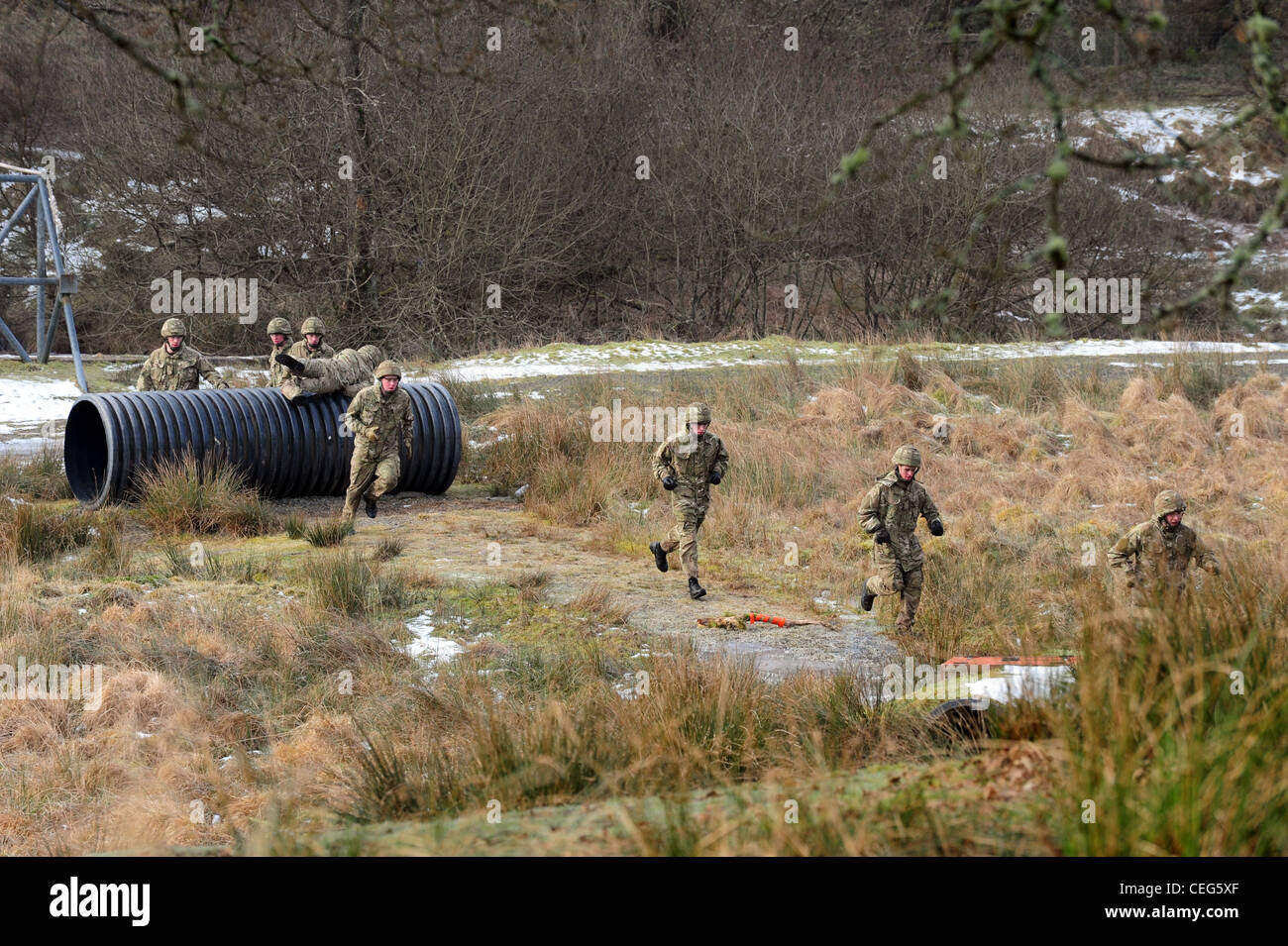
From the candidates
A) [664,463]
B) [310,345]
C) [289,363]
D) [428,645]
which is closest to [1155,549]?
[664,463]

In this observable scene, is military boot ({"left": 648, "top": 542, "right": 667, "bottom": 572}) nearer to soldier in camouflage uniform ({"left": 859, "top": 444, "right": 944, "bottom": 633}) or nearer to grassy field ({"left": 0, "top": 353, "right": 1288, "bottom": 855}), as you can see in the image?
grassy field ({"left": 0, "top": 353, "right": 1288, "bottom": 855})

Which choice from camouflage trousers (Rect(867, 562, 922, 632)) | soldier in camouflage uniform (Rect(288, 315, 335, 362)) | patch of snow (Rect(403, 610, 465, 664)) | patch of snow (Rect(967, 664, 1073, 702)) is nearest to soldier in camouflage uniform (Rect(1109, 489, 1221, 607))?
camouflage trousers (Rect(867, 562, 922, 632))

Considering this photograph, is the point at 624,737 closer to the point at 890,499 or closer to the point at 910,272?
the point at 890,499

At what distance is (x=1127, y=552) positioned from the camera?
8.01 m

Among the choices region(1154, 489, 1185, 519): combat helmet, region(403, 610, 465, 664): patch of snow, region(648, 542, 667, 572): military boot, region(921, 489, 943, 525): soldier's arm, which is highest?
region(1154, 489, 1185, 519): combat helmet

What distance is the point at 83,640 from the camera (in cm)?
795

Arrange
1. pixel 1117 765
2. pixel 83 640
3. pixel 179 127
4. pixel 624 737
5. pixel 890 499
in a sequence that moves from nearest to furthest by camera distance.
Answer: pixel 1117 765 < pixel 624 737 < pixel 83 640 < pixel 890 499 < pixel 179 127

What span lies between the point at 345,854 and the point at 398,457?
28.8 ft

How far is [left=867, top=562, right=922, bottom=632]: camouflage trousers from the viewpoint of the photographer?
28.6ft

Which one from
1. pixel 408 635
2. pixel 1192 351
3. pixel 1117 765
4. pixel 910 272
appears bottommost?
pixel 408 635

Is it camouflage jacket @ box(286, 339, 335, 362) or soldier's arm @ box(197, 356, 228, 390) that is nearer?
camouflage jacket @ box(286, 339, 335, 362)

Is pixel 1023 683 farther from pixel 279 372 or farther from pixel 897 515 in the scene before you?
pixel 279 372

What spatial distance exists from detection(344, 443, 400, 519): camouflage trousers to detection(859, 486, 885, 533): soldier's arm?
4.93 meters
